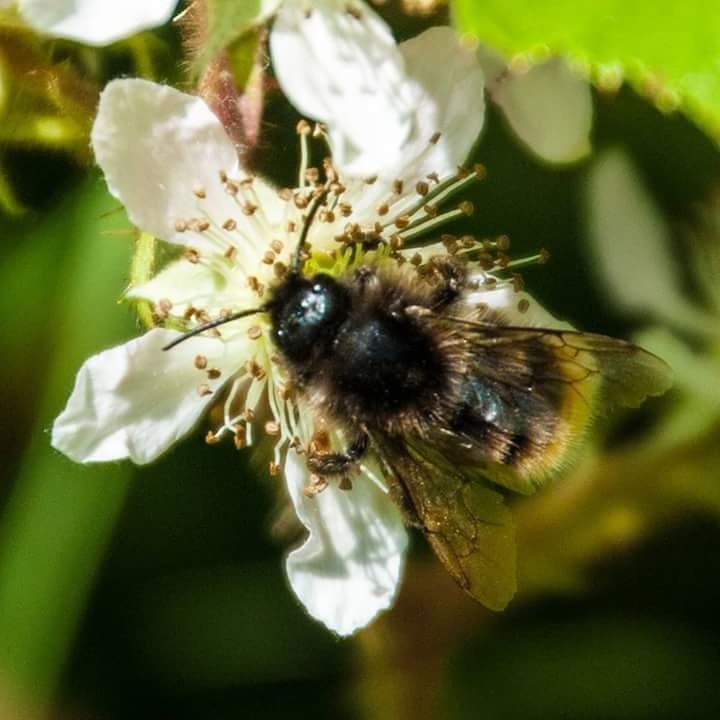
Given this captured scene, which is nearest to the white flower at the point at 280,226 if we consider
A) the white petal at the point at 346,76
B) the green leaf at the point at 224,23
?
the white petal at the point at 346,76

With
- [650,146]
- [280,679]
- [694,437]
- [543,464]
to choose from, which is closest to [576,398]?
[543,464]

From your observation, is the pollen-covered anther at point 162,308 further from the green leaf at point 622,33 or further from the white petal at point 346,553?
the green leaf at point 622,33

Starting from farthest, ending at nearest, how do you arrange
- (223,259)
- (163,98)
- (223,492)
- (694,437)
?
(223,492)
(694,437)
(223,259)
(163,98)

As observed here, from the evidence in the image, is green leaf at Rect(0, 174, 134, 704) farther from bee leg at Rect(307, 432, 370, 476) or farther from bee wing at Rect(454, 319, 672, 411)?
bee wing at Rect(454, 319, 672, 411)

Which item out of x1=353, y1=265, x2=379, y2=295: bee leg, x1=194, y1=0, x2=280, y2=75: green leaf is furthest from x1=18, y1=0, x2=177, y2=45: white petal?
x1=353, y1=265, x2=379, y2=295: bee leg

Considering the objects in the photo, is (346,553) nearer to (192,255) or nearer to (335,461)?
(335,461)

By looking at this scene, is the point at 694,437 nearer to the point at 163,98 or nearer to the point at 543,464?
the point at 543,464
